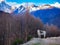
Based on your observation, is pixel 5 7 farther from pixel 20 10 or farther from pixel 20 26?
pixel 20 26

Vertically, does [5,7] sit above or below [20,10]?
above

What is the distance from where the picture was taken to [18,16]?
631 cm

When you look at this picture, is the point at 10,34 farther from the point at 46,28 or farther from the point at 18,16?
the point at 46,28

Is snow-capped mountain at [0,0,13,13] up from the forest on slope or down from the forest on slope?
up

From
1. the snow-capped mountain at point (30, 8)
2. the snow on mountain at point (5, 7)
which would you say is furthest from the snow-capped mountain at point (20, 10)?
the snow on mountain at point (5, 7)

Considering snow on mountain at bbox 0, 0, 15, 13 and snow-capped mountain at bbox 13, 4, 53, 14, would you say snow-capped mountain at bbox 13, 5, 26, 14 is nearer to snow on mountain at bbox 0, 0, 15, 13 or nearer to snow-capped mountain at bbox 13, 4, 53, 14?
snow-capped mountain at bbox 13, 4, 53, 14

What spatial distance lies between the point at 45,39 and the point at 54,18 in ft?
2.26

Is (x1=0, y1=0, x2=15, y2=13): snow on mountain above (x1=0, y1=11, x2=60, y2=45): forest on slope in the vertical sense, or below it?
above

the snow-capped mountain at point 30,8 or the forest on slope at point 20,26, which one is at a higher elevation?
the snow-capped mountain at point 30,8

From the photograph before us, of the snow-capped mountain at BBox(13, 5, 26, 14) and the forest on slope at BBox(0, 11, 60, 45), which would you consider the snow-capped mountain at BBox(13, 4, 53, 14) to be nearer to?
the snow-capped mountain at BBox(13, 5, 26, 14)

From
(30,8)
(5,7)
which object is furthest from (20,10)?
(5,7)

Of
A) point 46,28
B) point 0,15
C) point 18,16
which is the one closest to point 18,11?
point 18,16

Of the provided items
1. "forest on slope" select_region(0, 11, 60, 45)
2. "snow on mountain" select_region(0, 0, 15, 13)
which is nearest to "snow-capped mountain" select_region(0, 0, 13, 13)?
"snow on mountain" select_region(0, 0, 15, 13)

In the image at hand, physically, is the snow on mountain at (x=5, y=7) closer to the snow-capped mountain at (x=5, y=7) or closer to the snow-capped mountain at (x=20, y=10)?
the snow-capped mountain at (x=5, y=7)
